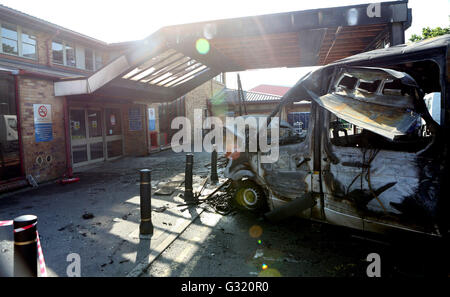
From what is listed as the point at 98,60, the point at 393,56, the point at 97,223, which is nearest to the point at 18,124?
the point at 97,223

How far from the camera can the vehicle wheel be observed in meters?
4.78

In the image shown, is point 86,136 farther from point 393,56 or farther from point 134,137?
point 393,56

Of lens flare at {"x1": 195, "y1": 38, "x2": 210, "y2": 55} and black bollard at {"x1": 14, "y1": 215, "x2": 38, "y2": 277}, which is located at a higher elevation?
lens flare at {"x1": 195, "y1": 38, "x2": 210, "y2": 55}

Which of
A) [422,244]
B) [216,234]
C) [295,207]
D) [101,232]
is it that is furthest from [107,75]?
[422,244]

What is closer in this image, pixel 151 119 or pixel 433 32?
pixel 151 119

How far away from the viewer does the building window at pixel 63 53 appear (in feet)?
44.5

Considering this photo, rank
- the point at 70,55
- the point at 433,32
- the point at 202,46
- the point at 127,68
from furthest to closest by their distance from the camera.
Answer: the point at 433,32, the point at 70,55, the point at 202,46, the point at 127,68

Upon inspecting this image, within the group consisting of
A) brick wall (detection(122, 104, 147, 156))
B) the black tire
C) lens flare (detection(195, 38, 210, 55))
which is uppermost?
lens flare (detection(195, 38, 210, 55))

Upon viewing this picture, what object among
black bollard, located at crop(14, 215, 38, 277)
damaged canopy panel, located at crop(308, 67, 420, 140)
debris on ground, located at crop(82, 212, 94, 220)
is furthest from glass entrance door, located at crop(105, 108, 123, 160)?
damaged canopy panel, located at crop(308, 67, 420, 140)

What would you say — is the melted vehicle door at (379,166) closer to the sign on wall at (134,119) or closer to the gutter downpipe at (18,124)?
the gutter downpipe at (18,124)

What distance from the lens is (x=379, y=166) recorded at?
310cm

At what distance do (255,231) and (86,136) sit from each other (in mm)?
8629

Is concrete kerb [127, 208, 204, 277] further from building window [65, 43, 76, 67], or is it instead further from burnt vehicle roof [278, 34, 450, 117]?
building window [65, 43, 76, 67]
